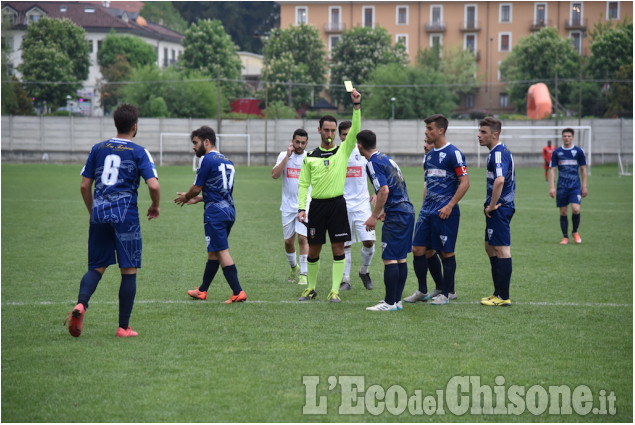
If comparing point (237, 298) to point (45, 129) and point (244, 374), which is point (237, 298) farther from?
point (45, 129)

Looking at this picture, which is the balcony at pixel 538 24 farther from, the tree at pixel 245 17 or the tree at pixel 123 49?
the tree at pixel 123 49

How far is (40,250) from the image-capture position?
1277 centimetres

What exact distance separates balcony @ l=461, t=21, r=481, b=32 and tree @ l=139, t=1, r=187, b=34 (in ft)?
125

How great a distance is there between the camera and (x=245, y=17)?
310 ft

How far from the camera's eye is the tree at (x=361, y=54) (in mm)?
73625

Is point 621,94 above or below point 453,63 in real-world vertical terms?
below

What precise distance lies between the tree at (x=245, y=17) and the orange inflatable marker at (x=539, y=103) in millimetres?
45619


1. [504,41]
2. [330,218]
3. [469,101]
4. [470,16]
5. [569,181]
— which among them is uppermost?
[470,16]

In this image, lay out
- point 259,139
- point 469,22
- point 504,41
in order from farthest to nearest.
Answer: point 469,22
point 504,41
point 259,139

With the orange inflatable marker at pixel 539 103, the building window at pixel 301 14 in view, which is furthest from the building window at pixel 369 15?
the orange inflatable marker at pixel 539 103

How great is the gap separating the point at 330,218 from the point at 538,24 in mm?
75770

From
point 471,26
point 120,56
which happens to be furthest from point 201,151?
point 471,26

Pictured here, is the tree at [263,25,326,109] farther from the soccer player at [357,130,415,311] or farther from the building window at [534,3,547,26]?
the soccer player at [357,130,415,311]

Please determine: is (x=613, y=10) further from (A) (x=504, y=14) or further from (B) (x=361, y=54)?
(B) (x=361, y=54)
